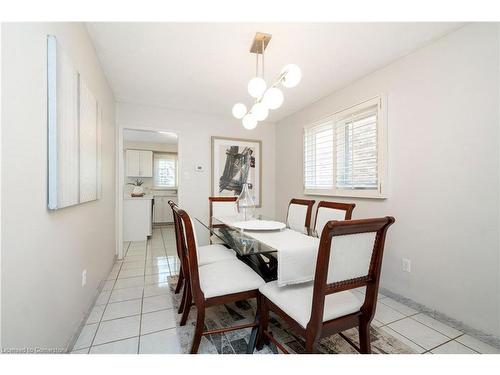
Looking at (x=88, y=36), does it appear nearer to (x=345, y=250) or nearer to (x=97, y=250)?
(x=97, y=250)

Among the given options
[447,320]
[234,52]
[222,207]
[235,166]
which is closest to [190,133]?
[235,166]

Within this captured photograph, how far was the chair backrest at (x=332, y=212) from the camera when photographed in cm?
186

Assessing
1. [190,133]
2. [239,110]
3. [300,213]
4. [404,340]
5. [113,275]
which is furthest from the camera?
[190,133]

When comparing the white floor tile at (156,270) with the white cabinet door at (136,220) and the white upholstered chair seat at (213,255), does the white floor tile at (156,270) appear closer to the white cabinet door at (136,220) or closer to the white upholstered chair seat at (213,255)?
the white upholstered chair seat at (213,255)

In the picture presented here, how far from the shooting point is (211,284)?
134 centimetres

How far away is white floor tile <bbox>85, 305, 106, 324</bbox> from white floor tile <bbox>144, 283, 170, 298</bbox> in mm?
365

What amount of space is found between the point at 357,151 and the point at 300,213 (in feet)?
3.18

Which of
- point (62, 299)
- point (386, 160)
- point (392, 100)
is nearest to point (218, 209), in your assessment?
point (62, 299)

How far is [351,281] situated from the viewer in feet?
3.44

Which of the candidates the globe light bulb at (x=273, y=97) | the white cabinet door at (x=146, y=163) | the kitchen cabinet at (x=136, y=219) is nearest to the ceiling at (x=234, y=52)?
the globe light bulb at (x=273, y=97)

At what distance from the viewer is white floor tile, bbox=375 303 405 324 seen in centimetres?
174

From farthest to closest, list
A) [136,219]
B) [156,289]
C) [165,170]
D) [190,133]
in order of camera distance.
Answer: [165,170] → [136,219] → [190,133] → [156,289]

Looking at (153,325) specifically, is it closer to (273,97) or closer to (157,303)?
(157,303)

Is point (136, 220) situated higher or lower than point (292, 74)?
lower
